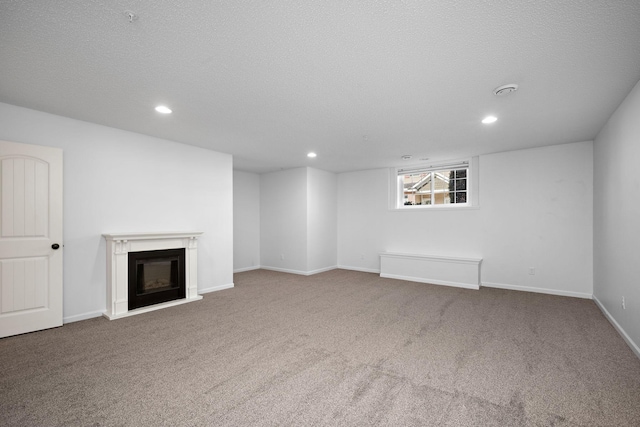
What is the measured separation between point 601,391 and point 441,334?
1264 mm

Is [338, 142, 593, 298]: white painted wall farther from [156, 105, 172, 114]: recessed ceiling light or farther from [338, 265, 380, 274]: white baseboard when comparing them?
[156, 105, 172, 114]: recessed ceiling light

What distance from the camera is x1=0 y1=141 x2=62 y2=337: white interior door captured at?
10.0ft

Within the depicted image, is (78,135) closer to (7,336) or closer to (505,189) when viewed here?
(7,336)

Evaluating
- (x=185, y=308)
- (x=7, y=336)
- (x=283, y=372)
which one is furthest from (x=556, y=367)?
(x=7, y=336)

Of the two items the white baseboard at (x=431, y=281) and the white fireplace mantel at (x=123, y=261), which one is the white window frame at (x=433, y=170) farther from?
the white fireplace mantel at (x=123, y=261)

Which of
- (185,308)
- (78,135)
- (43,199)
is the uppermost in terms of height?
(78,135)

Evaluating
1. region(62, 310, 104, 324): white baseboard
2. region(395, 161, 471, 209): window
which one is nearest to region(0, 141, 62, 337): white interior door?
region(62, 310, 104, 324): white baseboard

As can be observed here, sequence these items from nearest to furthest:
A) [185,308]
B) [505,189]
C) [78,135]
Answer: [78,135]
[185,308]
[505,189]

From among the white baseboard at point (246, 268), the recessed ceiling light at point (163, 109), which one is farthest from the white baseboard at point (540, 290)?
the recessed ceiling light at point (163, 109)

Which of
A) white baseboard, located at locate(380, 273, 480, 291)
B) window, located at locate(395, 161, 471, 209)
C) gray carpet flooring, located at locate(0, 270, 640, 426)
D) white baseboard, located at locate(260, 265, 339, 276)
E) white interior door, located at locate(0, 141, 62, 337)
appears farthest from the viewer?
white baseboard, located at locate(260, 265, 339, 276)

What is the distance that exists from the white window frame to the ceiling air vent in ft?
10.2

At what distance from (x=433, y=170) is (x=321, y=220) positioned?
2800mm

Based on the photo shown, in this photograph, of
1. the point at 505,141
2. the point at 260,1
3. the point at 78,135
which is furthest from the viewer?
the point at 505,141

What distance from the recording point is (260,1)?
1.62m
